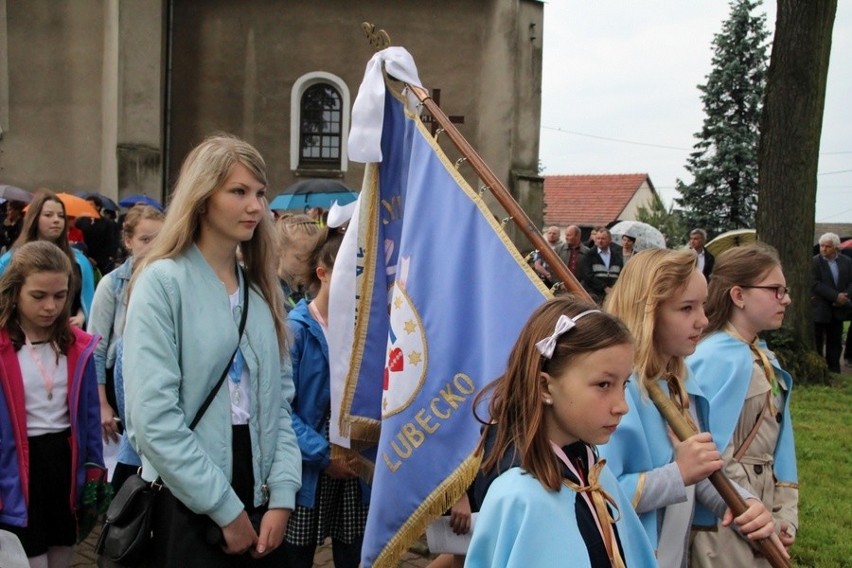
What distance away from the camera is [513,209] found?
329 centimetres

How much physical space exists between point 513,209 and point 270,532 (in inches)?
54.1

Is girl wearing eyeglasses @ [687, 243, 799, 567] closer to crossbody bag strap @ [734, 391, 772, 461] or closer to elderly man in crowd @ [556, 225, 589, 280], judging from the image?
crossbody bag strap @ [734, 391, 772, 461]

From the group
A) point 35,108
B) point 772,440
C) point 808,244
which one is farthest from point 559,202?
point 772,440

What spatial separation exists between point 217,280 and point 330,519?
154 centimetres

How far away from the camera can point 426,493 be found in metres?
3.42

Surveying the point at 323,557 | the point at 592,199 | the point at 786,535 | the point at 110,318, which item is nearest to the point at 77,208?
the point at 110,318

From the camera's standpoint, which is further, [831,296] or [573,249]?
[573,249]

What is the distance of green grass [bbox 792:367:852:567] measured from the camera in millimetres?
5793

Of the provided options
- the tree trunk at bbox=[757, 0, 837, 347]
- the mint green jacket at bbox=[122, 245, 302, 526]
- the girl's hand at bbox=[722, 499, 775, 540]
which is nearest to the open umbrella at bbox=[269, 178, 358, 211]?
the tree trunk at bbox=[757, 0, 837, 347]

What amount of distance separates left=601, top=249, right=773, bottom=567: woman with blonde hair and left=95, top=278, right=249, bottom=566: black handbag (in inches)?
52.3

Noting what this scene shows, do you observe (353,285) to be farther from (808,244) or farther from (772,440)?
(808,244)

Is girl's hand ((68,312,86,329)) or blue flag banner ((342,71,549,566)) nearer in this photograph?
blue flag banner ((342,71,549,566))

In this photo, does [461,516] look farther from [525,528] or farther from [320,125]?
[320,125]

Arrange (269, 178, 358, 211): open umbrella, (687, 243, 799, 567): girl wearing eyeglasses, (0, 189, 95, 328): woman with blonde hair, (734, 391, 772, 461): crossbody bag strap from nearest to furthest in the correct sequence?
(687, 243, 799, 567): girl wearing eyeglasses, (734, 391, 772, 461): crossbody bag strap, (0, 189, 95, 328): woman with blonde hair, (269, 178, 358, 211): open umbrella
